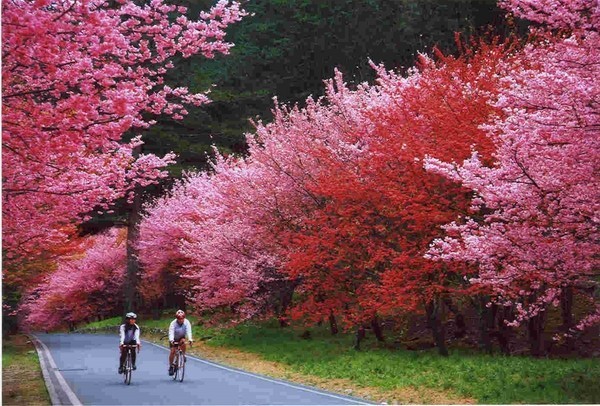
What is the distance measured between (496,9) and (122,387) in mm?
27859

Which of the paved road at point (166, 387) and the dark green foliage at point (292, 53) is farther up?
the dark green foliage at point (292, 53)

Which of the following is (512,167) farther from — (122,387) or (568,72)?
(122,387)

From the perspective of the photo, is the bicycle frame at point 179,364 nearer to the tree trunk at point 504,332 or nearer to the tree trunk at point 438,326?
the tree trunk at point 438,326

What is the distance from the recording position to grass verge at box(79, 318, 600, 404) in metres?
14.0

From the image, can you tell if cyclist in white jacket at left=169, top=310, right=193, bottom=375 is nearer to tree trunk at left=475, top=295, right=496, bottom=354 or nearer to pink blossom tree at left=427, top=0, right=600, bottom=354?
pink blossom tree at left=427, top=0, right=600, bottom=354

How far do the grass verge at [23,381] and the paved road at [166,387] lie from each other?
1.17 ft

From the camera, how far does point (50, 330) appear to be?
64.1 meters

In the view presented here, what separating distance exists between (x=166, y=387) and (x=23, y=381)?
453cm

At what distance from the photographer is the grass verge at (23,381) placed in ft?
47.3

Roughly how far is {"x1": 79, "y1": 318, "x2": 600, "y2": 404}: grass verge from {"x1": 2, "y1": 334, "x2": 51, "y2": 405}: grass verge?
606cm

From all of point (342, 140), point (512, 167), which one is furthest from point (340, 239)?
point (512, 167)

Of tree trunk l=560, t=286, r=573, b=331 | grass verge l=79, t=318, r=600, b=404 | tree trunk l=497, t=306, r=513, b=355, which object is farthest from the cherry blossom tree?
tree trunk l=560, t=286, r=573, b=331

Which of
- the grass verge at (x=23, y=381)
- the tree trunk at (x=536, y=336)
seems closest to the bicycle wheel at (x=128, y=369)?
the grass verge at (x=23, y=381)

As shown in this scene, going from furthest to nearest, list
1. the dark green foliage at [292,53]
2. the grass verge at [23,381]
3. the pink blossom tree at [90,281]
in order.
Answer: the pink blossom tree at [90,281] < the dark green foliage at [292,53] < the grass verge at [23,381]
